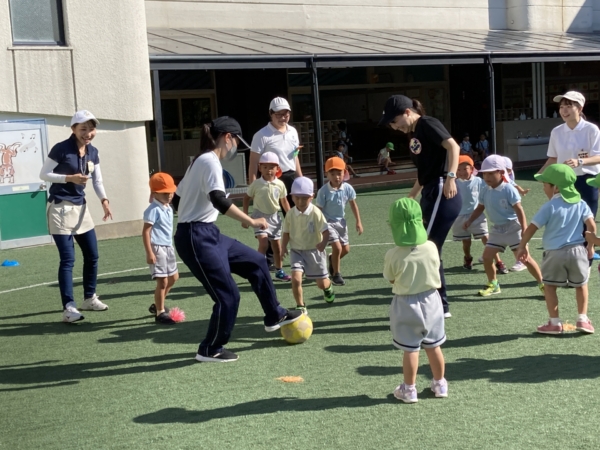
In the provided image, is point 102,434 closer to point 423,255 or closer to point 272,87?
point 423,255

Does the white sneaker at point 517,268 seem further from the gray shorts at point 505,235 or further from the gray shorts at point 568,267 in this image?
the gray shorts at point 568,267

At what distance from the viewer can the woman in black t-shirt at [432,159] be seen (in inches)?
279

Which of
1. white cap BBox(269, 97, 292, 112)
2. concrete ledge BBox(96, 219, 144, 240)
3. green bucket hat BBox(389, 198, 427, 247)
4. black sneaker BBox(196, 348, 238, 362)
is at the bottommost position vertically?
black sneaker BBox(196, 348, 238, 362)

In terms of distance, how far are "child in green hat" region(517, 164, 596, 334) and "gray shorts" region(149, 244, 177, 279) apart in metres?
3.22

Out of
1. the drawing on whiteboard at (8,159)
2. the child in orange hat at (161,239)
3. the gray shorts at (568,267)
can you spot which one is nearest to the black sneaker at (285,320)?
the child in orange hat at (161,239)

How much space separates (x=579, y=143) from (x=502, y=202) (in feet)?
3.17

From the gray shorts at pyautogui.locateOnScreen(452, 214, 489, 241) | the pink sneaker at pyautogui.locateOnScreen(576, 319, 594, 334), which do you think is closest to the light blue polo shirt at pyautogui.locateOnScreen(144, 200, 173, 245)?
the gray shorts at pyautogui.locateOnScreen(452, 214, 489, 241)

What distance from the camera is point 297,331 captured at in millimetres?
7012

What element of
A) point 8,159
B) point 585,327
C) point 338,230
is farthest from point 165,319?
point 8,159

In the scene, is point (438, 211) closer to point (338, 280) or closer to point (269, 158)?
point (338, 280)

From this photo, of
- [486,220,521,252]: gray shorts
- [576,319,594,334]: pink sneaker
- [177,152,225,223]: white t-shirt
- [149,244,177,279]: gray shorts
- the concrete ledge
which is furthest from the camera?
the concrete ledge

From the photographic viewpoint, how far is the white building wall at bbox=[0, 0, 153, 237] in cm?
1395

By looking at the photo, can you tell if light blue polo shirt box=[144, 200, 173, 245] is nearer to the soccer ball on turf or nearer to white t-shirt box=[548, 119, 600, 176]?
the soccer ball on turf

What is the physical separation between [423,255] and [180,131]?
2087 cm
